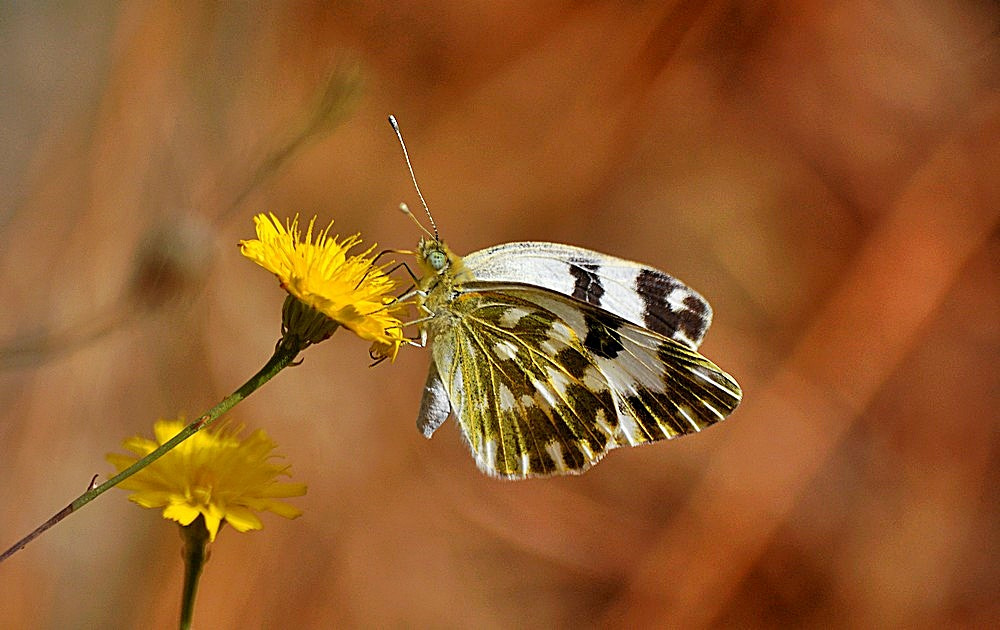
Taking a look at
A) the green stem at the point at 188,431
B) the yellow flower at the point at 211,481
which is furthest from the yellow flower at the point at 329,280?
the yellow flower at the point at 211,481

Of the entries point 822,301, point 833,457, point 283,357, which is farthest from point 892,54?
point 283,357

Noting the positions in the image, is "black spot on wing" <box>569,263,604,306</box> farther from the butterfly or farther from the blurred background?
the blurred background

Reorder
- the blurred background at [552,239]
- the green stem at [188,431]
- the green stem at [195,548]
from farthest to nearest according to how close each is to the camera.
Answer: the blurred background at [552,239], the green stem at [195,548], the green stem at [188,431]

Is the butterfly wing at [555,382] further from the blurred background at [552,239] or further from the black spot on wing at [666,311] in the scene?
the blurred background at [552,239]

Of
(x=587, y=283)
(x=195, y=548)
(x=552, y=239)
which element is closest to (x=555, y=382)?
(x=587, y=283)

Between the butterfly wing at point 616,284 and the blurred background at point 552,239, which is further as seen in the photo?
the blurred background at point 552,239

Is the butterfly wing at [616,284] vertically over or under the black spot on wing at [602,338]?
over

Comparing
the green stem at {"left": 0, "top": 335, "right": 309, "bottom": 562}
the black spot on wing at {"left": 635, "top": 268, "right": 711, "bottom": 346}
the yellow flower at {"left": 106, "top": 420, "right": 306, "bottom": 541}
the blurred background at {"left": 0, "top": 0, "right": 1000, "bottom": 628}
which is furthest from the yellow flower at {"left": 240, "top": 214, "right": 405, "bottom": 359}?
the blurred background at {"left": 0, "top": 0, "right": 1000, "bottom": 628}

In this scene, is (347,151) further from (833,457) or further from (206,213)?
(833,457)
